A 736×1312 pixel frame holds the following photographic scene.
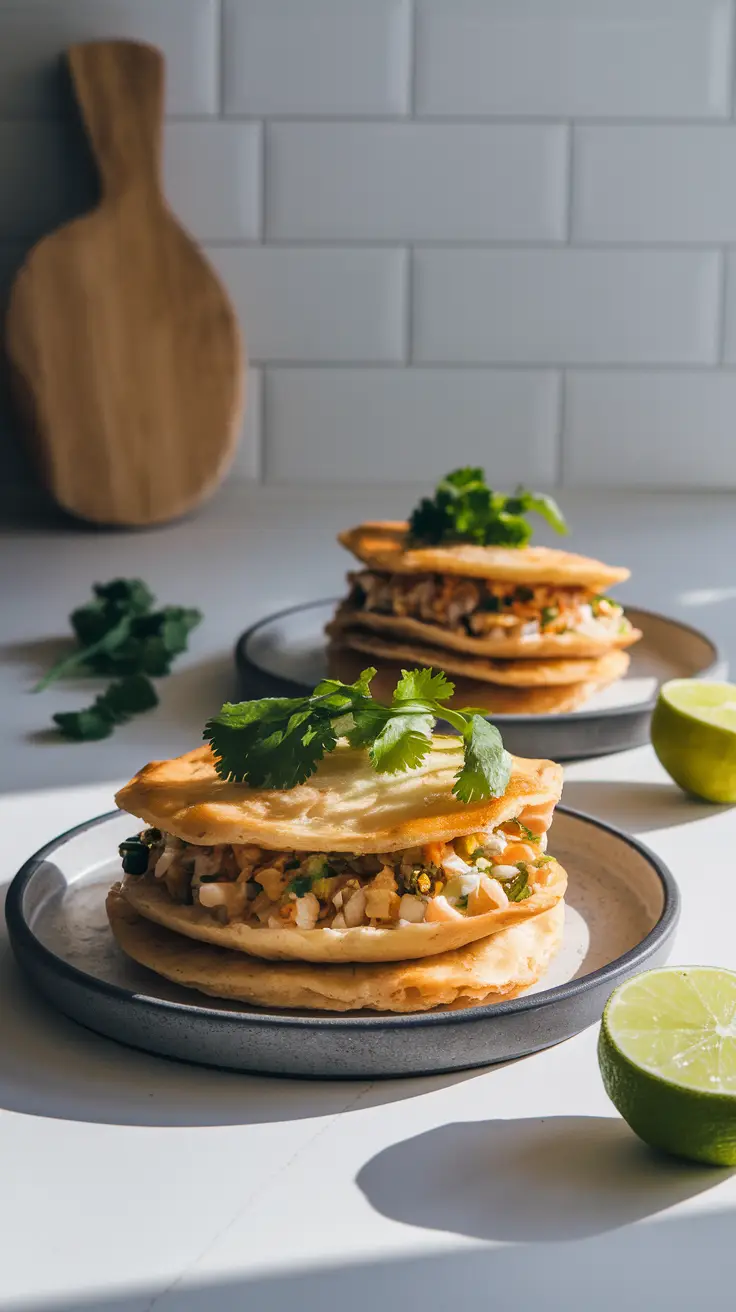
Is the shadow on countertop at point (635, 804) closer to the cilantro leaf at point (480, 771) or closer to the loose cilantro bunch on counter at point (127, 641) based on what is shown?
the cilantro leaf at point (480, 771)

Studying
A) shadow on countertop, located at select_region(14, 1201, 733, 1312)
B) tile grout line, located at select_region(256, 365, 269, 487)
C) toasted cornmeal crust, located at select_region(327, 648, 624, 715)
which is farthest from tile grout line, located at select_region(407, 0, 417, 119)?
shadow on countertop, located at select_region(14, 1201, 733, 1312)

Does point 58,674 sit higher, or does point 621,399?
point 621,399

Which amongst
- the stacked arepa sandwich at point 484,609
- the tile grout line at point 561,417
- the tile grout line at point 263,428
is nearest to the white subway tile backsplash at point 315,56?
the tile grout line at point 263,428

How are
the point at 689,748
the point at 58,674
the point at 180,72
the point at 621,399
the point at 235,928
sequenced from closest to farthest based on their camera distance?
the point at 235,928 → the point at 689,748 → the point at 58,674 → the point at 180,72 → the point at 621,399

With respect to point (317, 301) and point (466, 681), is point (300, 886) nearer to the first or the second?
point (466, 681)

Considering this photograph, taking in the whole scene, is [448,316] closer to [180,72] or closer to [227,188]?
[227,188]

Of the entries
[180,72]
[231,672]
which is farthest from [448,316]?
[231,672]

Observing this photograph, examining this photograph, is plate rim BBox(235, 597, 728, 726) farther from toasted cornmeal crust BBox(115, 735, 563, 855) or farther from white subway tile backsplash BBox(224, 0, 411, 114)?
white subway tile backsplash BBox(224, 0, 411, 114)
